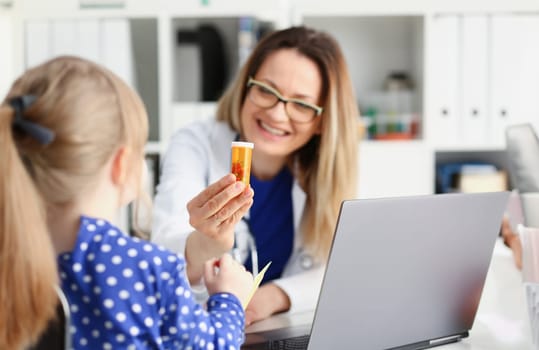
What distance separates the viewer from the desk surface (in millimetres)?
1009

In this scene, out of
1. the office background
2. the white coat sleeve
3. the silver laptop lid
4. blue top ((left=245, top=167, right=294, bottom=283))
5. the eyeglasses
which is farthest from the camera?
the office background

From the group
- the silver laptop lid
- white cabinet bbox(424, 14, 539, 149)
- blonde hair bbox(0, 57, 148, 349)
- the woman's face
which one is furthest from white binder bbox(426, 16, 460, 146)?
blonde hair bbox(0, 57, 148, 349)

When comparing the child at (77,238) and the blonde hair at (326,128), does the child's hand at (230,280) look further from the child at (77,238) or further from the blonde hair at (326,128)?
the blonde hair at (326,128)

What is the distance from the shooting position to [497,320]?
1.14 metres

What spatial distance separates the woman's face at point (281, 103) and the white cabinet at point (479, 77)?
1.13 metres

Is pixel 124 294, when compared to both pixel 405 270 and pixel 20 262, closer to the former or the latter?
pixel 20 262

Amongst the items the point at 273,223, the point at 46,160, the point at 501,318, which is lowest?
the point at 501,318

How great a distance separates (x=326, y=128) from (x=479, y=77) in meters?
1.23

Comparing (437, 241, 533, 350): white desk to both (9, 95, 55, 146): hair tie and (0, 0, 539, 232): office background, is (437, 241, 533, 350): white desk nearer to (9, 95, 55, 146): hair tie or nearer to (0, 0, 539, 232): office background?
(9, 95, 55, 146): hair tie

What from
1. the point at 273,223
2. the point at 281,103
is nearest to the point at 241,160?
the point at 281,103

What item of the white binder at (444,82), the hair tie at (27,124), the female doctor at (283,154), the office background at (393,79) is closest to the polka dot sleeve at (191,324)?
the hair tie at (27,124)

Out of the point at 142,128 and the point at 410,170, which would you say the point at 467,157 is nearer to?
the point at 410,170

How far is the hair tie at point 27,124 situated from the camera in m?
0.72

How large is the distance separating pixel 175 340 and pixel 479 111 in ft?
6.58
